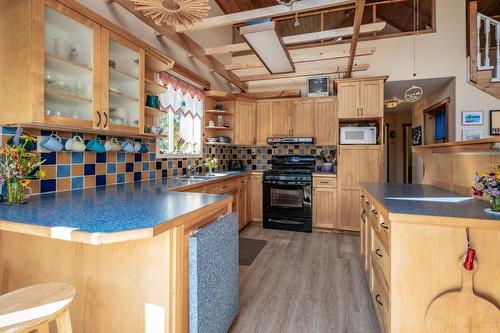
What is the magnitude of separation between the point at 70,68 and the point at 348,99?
3574mm

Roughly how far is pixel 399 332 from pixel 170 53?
338 cm

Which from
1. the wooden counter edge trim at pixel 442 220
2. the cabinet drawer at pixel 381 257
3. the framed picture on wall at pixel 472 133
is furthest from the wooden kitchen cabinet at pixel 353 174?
the wooden counter edge trim at pixel 442 220

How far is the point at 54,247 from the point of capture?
1.32 meters

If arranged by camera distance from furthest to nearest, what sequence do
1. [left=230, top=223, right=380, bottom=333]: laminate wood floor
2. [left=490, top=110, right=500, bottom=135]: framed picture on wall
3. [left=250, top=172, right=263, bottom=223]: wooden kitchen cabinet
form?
[left=250, top=172, right=263, bottom=223]: wooden kitchen cabinet, [left=490, top=110, right=500, bottom=135]: framed picture on wall, [left=230, top=223, right=380, bottom=333]: laminate wood floor

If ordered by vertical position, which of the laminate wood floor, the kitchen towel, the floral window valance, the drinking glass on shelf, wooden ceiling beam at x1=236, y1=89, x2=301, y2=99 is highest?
wooden ceiling beam at x1=236, y1=89, x2=301, y2=99

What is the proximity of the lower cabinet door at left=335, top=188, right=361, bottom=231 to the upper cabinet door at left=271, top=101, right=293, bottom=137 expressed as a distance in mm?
1367

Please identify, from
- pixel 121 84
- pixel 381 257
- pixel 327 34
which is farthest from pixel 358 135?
pixel 121 84

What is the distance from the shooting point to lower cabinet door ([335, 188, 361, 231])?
12.9ft

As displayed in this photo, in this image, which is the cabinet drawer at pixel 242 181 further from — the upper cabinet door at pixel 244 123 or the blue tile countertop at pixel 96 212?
the blue tile countertop at pixel 96 212

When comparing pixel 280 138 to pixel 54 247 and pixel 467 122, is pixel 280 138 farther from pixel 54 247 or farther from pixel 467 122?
pixel 54 247

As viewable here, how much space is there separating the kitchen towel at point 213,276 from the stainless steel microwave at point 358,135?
2.88m

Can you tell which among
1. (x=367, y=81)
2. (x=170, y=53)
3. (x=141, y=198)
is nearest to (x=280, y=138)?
(x=367, y=81)

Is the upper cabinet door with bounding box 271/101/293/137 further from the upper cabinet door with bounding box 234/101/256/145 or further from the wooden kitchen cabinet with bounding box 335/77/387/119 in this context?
the wooden kitchen cabinet with bounding box 335/77/387/119

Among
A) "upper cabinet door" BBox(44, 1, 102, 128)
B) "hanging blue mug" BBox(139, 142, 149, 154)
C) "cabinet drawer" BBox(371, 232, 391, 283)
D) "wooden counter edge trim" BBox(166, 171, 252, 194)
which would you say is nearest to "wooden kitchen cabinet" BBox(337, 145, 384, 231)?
"wooden counter edge trim" BBox(166, 171, 252, 194)
